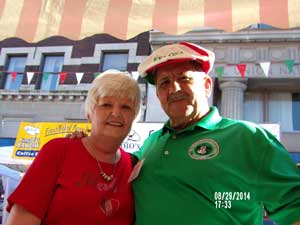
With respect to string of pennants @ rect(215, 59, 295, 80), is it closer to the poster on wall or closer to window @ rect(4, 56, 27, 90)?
the poster on wall

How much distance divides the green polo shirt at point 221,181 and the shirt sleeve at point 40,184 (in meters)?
0.53

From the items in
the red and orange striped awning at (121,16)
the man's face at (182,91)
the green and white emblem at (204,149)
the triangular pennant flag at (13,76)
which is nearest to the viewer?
the green and white emblem at (204,149)

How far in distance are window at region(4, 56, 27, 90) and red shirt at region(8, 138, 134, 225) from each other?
13399 mm

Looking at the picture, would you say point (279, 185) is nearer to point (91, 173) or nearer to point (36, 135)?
point (91, 173)

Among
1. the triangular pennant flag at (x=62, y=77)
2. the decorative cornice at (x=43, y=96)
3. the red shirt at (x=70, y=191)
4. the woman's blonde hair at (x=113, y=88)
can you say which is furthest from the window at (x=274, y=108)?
the red shirt at (x=70, y=191)

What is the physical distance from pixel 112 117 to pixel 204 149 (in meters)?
0.61

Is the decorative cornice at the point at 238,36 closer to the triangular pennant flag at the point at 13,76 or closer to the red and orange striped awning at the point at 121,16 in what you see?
the triangular pennant flag at the point at 13,76

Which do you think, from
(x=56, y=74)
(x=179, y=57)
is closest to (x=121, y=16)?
(x=179, y=57)

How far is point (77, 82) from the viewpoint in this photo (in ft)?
43.5

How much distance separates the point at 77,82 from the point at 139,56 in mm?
2850

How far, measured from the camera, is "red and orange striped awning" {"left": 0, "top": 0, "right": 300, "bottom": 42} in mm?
2717

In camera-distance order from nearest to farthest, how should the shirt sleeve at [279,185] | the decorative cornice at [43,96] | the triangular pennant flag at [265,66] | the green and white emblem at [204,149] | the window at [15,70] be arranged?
the shirt sleeve at [279,185] → the green and white emblem at [204,149] → the triangular pennant flag at [265,66] → the decorative cornice at [43,96] → the window at [15,70]

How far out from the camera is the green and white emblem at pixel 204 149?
1.81 meters

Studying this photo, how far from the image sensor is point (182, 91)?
2.10m
